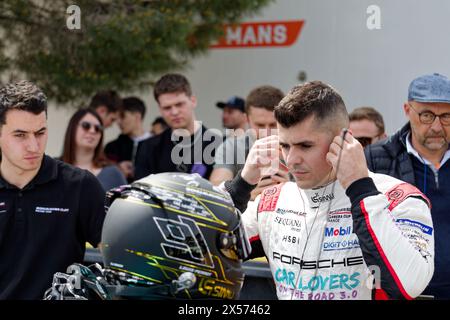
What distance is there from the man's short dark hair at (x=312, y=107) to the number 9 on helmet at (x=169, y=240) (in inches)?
25.7

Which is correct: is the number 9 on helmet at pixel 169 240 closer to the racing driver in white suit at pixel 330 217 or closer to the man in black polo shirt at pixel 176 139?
the racing driver in white suit at pixel 330 217

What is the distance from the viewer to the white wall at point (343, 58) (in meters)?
5.93

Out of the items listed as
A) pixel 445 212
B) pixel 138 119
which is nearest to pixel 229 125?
pixel 138 119

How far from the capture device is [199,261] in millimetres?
1788

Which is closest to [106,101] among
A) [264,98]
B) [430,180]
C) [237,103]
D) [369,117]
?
[237,103]


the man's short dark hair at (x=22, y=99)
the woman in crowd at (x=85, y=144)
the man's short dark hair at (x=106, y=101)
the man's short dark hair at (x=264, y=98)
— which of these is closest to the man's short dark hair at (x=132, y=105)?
the man's short dark hair at (x=106, y=101)

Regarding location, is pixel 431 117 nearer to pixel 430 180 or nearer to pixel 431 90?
pixel 431 90

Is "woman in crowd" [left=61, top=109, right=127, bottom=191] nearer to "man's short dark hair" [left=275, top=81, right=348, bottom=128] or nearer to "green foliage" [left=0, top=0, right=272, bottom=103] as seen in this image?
"green foliage" [left=0, top=0, right=272, bottom=103]

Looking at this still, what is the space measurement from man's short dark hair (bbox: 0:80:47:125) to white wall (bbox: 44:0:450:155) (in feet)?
9.83

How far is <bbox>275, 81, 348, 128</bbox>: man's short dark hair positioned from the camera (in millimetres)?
2430

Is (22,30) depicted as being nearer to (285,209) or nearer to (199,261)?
(285,209)

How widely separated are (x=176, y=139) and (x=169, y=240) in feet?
11.6

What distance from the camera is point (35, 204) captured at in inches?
130

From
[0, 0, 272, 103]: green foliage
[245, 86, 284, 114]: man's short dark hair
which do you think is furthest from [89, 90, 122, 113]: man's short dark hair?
[245, 86, 284, 114]: man's short dark hair
